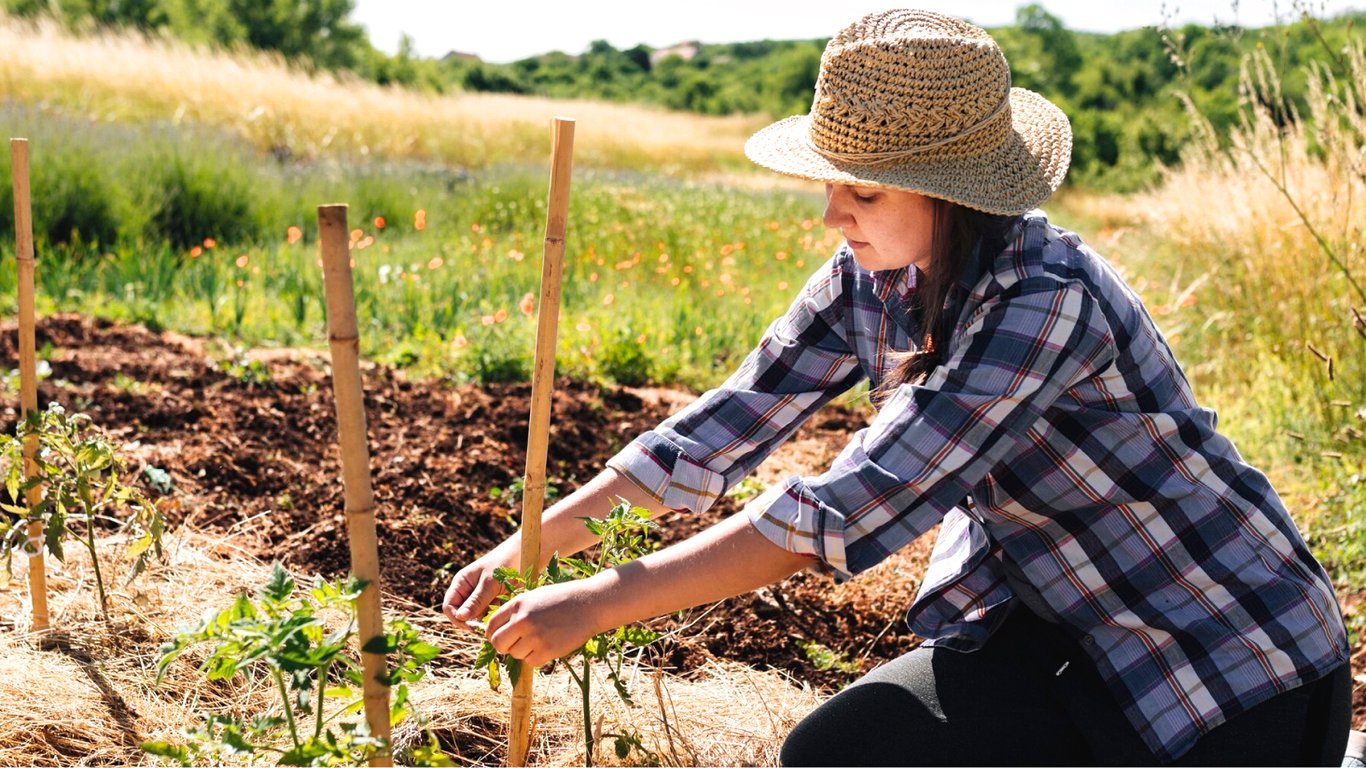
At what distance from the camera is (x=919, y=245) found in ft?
5.58

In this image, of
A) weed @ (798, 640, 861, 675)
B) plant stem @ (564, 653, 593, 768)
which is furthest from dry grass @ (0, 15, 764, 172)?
plant stem @ (564, 653, 593, 768)

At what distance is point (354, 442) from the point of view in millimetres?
1396

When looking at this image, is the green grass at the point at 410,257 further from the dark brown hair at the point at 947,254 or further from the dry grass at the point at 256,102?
the dark brown hair at the point at 947,254

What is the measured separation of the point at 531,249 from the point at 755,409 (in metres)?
5.83

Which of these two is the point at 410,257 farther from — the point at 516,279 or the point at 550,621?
the point at 550,621

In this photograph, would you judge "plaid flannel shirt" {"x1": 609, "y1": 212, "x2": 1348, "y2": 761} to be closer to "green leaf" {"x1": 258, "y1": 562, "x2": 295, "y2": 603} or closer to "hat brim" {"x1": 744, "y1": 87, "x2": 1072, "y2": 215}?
"hat brim" {"x1": 744, "y1": 87, "x2": 1072, "y2": 215}

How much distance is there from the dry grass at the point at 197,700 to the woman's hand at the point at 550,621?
502 millimetres

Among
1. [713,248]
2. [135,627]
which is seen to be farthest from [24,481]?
[713,248]

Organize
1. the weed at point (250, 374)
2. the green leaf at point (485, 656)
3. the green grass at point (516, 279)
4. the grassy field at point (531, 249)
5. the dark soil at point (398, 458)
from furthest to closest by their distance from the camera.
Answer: the green grass at point (516, 279)
the grassy field at point (531, 249)
the weed at point (250, 374)
the dark soil at point (398, 458)
the green leaf at point (485, 656)

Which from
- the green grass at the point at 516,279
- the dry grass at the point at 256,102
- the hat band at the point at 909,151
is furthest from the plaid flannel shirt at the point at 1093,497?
the dry grass at the point at 256,102

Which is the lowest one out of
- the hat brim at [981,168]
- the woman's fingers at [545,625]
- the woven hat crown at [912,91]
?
the woman's fingers at [545,625]

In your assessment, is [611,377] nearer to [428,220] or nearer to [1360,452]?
[1360,452]

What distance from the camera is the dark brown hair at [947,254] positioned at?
1675mm

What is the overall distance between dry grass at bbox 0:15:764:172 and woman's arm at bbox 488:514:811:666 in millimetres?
9438
